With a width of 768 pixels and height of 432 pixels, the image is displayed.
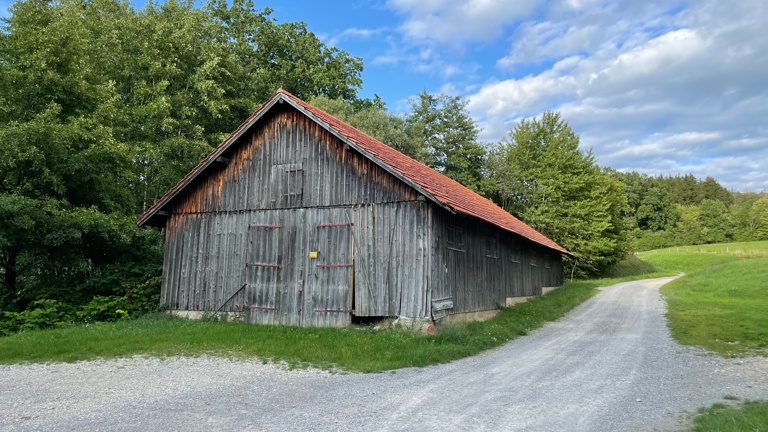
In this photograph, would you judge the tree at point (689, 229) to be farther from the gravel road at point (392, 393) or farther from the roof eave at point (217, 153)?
the roof eave at point (217, 153)

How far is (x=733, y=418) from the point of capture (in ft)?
19.7

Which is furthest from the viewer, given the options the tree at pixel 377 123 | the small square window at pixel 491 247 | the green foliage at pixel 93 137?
the tree at pixel 377 123

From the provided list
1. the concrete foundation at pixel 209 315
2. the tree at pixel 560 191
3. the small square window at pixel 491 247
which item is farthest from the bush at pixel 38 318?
the tree at pixel 560 191

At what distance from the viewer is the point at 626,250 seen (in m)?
45.1

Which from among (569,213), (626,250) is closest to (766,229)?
(626,250)

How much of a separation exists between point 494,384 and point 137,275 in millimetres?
15370

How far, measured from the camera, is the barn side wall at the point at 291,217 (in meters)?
13.2

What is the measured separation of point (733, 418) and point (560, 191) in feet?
124

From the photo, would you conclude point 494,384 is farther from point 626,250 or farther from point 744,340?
point 626,250

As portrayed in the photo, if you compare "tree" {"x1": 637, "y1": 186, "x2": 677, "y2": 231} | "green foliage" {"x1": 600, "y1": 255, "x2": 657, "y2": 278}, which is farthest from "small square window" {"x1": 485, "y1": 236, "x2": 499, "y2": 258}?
"tree" {"x1": 637, "y1": 186, "x2": 677, "y2": 231}

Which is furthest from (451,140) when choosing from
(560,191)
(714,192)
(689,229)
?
(714,192)

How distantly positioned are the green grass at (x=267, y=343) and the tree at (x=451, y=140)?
29.8m

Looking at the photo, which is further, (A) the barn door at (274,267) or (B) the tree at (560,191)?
(B) the tree at (560,191)

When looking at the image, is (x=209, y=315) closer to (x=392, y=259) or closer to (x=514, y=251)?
(x=392, y=259)
